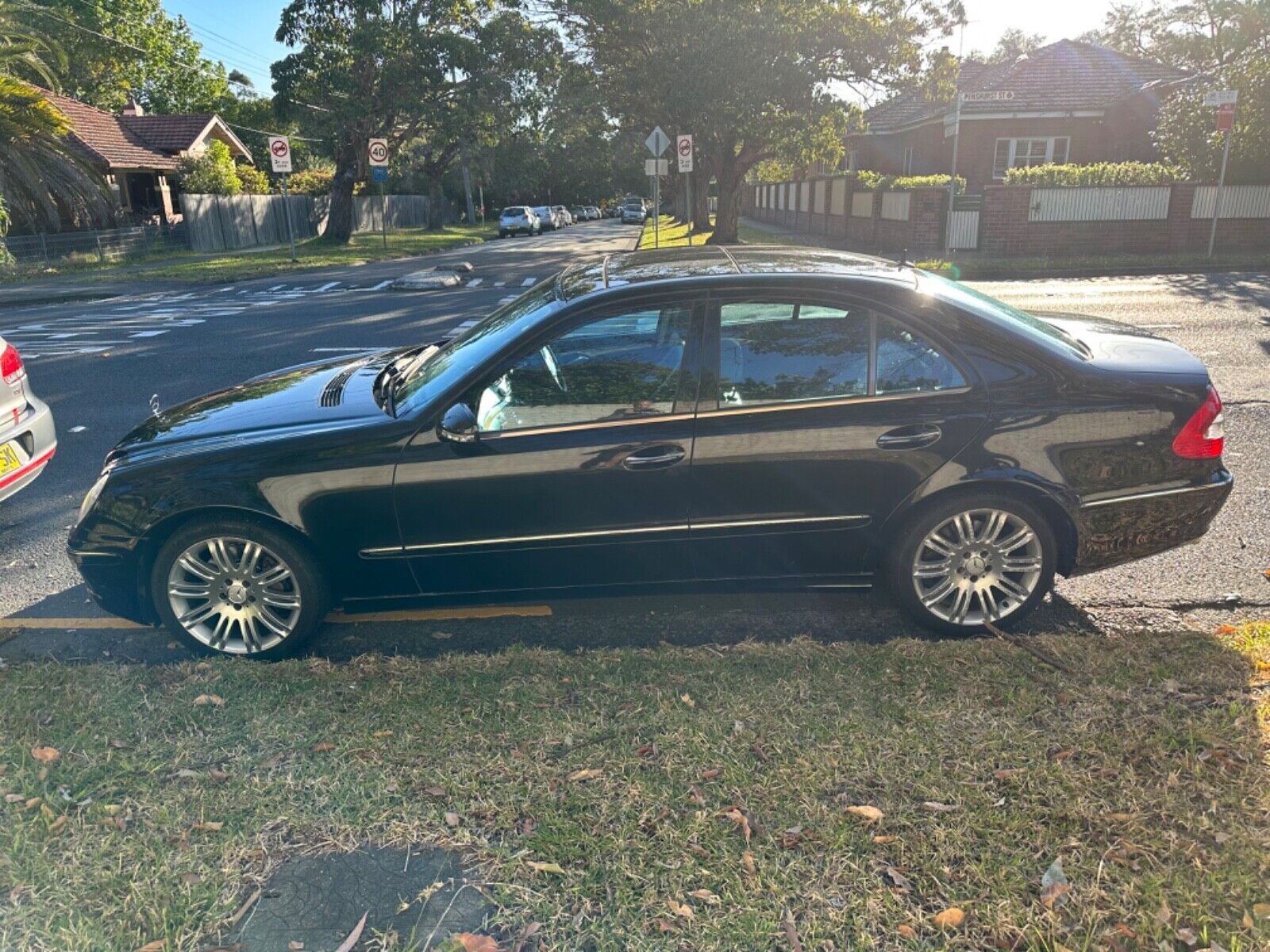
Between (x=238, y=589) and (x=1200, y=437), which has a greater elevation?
(x=1200, y=437)

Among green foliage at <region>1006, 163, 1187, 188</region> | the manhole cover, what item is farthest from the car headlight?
green foliage at <region>1006, 163, 1187, 188</region>

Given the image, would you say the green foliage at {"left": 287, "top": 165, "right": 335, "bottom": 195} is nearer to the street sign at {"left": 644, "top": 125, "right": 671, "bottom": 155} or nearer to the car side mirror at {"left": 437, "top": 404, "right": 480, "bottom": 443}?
the street sign at {"left": 644, "top": 125, "right": 671, "bottom": 155}

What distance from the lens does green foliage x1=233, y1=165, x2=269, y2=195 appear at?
40375 mm

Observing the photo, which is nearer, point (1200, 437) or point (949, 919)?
A: point (949, 919)

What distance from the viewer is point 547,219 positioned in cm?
5653

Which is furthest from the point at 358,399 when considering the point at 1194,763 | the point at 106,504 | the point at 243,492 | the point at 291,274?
the point at 291,274

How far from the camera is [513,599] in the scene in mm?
4023

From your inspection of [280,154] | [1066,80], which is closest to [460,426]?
[280,154]

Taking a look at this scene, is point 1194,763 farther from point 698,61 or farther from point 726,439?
point 698,61

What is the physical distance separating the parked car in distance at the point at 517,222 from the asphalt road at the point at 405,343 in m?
30.3

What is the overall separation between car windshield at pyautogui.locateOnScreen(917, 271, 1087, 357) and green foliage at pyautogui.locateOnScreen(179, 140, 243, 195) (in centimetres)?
3642

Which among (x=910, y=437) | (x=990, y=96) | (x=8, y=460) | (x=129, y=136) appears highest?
(x=990, y=96)

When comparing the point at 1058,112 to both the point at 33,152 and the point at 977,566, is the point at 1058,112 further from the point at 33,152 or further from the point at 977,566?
the point at 33,152

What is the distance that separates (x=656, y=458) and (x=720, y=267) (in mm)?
972
